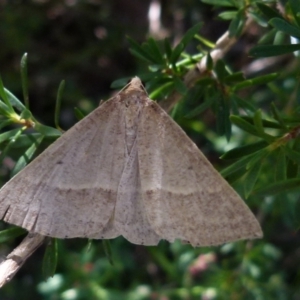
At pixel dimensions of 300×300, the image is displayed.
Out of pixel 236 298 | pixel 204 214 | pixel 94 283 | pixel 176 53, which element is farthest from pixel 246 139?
pixel 204 214

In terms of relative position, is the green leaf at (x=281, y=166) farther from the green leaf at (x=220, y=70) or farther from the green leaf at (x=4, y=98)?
the green leaf at (x=4, y=98)

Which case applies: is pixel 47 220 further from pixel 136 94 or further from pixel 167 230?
pixel 136 94

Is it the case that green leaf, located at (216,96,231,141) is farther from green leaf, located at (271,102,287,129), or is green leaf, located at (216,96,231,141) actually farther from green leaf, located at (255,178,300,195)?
green leaf, located at (255,178,300,195)

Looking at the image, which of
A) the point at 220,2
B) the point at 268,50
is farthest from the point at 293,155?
the point at 220,2

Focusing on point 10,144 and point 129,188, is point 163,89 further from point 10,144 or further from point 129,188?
point 10,144

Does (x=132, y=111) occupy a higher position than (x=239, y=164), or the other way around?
(x=132, y=111)
